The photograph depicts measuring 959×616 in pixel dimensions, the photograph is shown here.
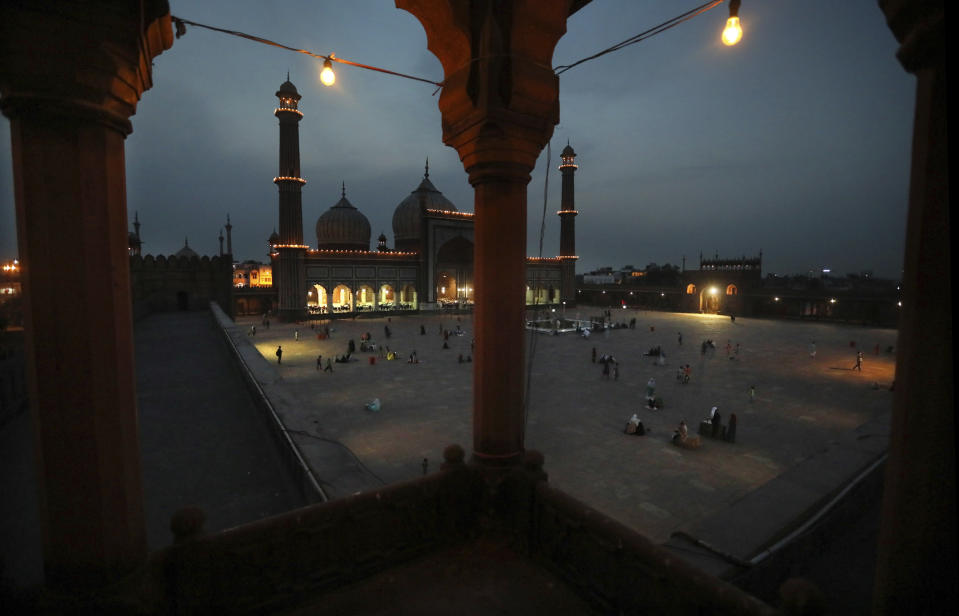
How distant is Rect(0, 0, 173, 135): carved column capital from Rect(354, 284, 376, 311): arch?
37.2 meters

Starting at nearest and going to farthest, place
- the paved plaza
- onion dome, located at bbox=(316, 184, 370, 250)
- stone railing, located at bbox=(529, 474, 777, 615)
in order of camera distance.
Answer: stone railing, located at bbox=(529, 474, 777, 615), the paved plaza, onion dome, located at bbox=(316, 184, 370, 250)

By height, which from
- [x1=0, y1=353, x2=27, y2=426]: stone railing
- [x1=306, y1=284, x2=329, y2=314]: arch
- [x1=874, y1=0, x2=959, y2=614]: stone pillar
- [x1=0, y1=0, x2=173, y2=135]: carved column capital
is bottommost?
[x1=0, y1=353, x2=27, y2=426]: stone railing

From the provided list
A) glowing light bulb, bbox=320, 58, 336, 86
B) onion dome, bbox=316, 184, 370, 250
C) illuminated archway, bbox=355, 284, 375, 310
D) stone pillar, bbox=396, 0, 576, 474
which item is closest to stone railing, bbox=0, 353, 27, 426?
glowing light bulb, bbox=320, 58, 336, 86

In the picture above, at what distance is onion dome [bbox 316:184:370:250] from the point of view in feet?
149

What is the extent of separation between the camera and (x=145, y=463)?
7434mm

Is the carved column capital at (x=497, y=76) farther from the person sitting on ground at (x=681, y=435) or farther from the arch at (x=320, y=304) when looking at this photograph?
the arch at (x=320, y=304)

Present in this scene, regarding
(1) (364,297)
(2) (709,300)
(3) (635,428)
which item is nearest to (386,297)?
(1) (364,297)

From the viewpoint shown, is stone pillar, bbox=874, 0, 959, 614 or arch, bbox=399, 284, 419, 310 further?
arch, bbox=399, 284, 419, 310

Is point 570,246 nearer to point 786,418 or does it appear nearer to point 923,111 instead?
point 786,418

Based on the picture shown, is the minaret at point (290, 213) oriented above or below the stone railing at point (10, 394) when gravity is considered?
above

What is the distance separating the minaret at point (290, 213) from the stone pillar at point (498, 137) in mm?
32426

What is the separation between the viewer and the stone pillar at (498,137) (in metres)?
3.42

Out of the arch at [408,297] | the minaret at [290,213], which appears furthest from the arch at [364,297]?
the minaret at [290,213]

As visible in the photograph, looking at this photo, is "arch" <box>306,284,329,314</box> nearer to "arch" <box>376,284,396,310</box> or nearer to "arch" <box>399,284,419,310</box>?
"arch" <box>376,284,396,310</box>
